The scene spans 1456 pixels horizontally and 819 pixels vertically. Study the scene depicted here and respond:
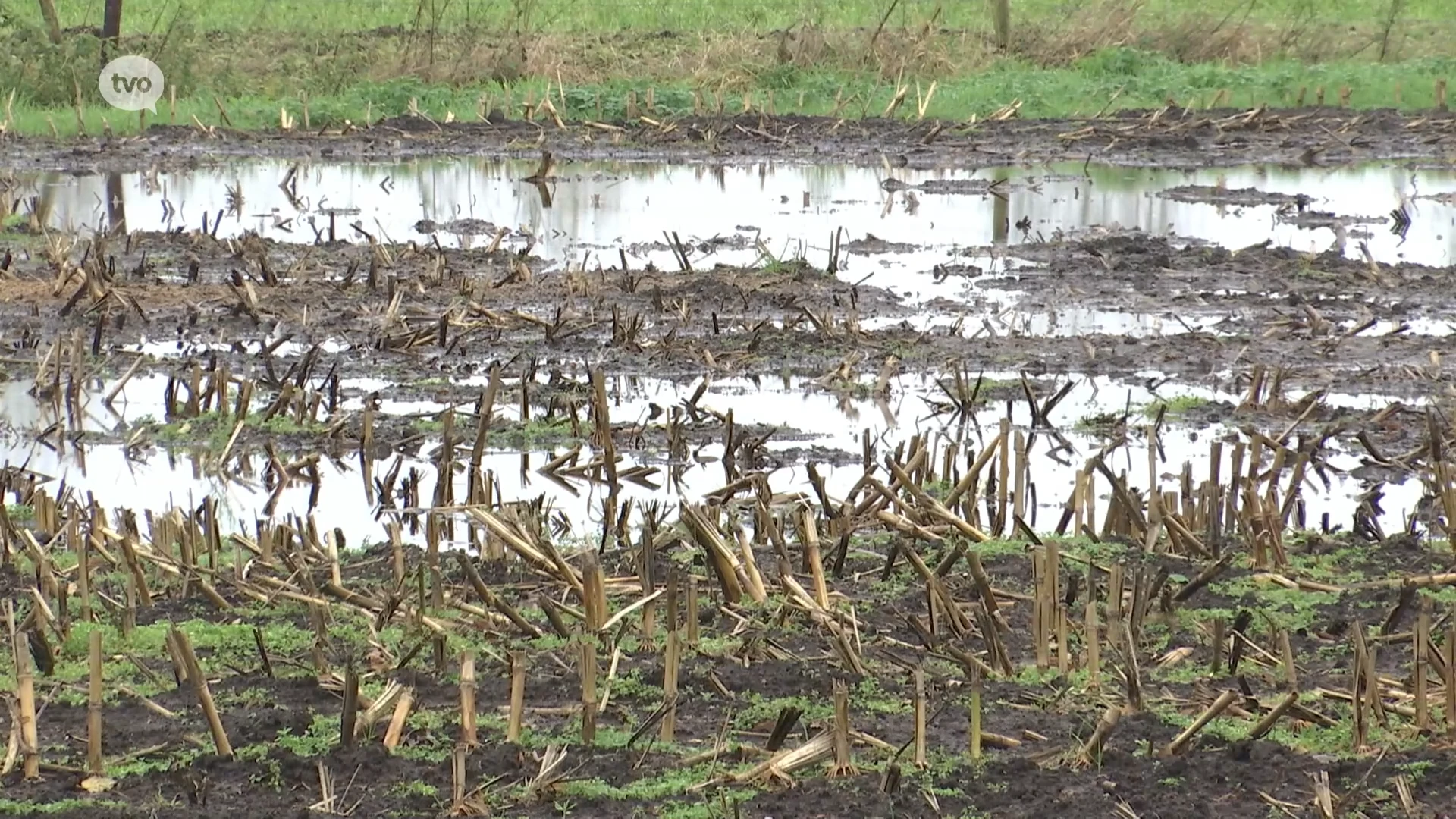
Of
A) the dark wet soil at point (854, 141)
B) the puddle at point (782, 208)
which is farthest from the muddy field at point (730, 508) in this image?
the dark wet soil at point (854, 141)

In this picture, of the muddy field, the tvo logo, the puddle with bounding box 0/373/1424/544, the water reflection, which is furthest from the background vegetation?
the puddle with bounding box 0/373/1424/544

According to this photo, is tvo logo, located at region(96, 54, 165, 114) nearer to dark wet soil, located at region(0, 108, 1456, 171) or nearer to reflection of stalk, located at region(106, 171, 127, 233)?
dark wet soil, located at region(0, 108, 1456, 171)

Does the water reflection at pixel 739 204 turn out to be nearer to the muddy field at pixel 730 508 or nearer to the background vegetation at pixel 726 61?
the muddy field at pixel 730 508

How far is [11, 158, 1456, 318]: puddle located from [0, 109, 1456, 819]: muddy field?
0.15 m

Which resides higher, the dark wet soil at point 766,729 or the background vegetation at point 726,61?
the background vegetation at point 726,61

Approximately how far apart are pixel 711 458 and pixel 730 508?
5.75ft

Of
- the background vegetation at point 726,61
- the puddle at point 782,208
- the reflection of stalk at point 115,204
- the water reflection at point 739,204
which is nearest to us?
the puddle at point 782,208

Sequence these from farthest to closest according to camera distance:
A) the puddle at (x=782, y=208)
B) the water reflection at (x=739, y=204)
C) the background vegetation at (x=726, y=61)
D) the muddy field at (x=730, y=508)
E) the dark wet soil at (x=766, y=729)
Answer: the background vegetation at (x=726, y=61) → the water reflection at (x=739, y=204) → the puddle at (x=782, y=208) → the muddy field at (x=730, y=508) → the dark wet soil at (x=766, y=729)

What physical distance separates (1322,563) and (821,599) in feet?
7.50

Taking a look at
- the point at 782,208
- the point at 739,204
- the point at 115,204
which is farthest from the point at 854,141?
the point at 115,204

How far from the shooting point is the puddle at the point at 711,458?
30.2 ft

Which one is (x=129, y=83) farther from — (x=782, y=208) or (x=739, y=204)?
(x=782, y=208)

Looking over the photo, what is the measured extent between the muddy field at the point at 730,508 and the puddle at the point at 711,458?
44 mm

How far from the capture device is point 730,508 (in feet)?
Answer: 27.1
